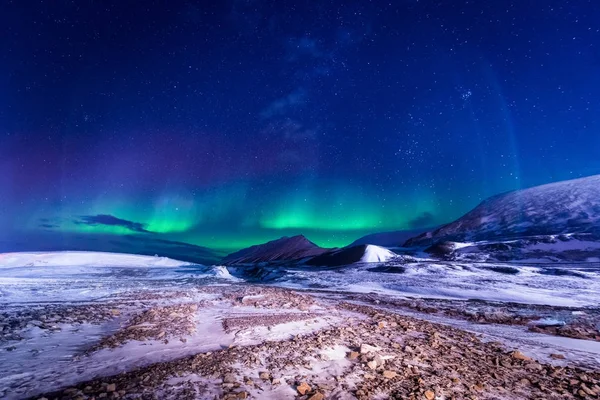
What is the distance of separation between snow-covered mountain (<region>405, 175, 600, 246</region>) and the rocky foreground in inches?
3725

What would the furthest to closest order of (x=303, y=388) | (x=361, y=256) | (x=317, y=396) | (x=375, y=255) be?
(x=361, y=256), (x=375, y=255), (x=303, y=388), (x=317, y=396)

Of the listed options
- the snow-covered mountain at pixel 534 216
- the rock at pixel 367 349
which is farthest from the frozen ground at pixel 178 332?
the snow-covered mountain at pixel 534 216

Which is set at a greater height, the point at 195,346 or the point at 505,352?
the point at 195,346

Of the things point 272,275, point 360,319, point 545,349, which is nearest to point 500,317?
point 545,349

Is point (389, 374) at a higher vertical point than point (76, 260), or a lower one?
lower

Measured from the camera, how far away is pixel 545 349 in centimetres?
1054

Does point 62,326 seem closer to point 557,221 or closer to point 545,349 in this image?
point 545,349

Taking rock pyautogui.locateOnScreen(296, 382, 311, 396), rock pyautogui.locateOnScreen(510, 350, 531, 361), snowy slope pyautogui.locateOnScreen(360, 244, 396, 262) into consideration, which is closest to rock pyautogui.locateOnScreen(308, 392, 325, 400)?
rock pyautogui.locateOnScreen(296, 382, 311, 396)

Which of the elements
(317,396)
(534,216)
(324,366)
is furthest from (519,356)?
(534,216)

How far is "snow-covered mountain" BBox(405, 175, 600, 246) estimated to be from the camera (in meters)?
91.8

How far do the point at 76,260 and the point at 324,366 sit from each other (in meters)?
84.0

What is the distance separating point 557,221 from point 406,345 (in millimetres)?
116405

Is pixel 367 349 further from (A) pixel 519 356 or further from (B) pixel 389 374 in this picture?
(A) pixel 519 356

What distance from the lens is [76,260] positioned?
7181cm
